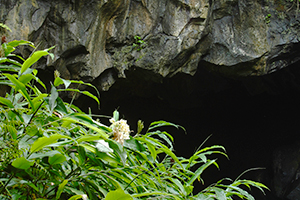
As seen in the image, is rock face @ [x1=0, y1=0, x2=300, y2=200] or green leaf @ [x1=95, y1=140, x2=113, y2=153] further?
rock face @ [x1=0, y1=0, x2=300, y2=200]

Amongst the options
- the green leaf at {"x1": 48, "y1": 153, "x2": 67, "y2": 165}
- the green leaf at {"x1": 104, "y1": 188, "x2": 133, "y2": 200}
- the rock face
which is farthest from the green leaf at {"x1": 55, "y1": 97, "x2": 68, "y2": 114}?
the rock face

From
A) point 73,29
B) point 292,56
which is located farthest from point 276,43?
point 73,29

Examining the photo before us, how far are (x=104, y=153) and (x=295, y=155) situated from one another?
4.79 meters

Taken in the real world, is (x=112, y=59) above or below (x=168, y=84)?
above

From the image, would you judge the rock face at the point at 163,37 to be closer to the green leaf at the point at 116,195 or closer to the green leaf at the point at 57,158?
the green leaf at the point at 57,158

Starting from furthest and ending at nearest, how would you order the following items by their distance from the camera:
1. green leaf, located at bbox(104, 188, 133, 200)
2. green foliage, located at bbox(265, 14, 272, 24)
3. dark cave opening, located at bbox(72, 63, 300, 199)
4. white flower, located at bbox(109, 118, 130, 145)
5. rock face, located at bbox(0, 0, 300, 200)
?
dark cave opening, located at bbox(72, 63, 300, 199)
green foliage, located at bbox(265, 14, 272, 24)
rock face, located at bbox(0, 0, 300, 200)
white flower, located at bbox(109, 118, 130, 145)
green leaf, located at bbox(104, 188, 133, 200)

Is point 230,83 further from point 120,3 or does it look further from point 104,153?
point 104,153

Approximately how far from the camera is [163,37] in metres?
3.00

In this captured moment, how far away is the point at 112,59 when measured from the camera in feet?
10.1

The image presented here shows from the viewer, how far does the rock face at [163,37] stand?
2809 mm

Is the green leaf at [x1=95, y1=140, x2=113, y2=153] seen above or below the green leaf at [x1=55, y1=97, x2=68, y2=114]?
below

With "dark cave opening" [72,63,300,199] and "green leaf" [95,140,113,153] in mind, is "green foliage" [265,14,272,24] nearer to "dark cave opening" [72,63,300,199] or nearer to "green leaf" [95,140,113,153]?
"dark cave opening" [72,63,300,199]

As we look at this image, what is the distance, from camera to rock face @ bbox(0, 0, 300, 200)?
9.21 feet

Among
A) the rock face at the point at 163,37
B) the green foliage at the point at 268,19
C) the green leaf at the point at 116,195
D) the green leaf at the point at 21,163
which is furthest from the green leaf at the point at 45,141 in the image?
the green foliage at the point at 268,19
